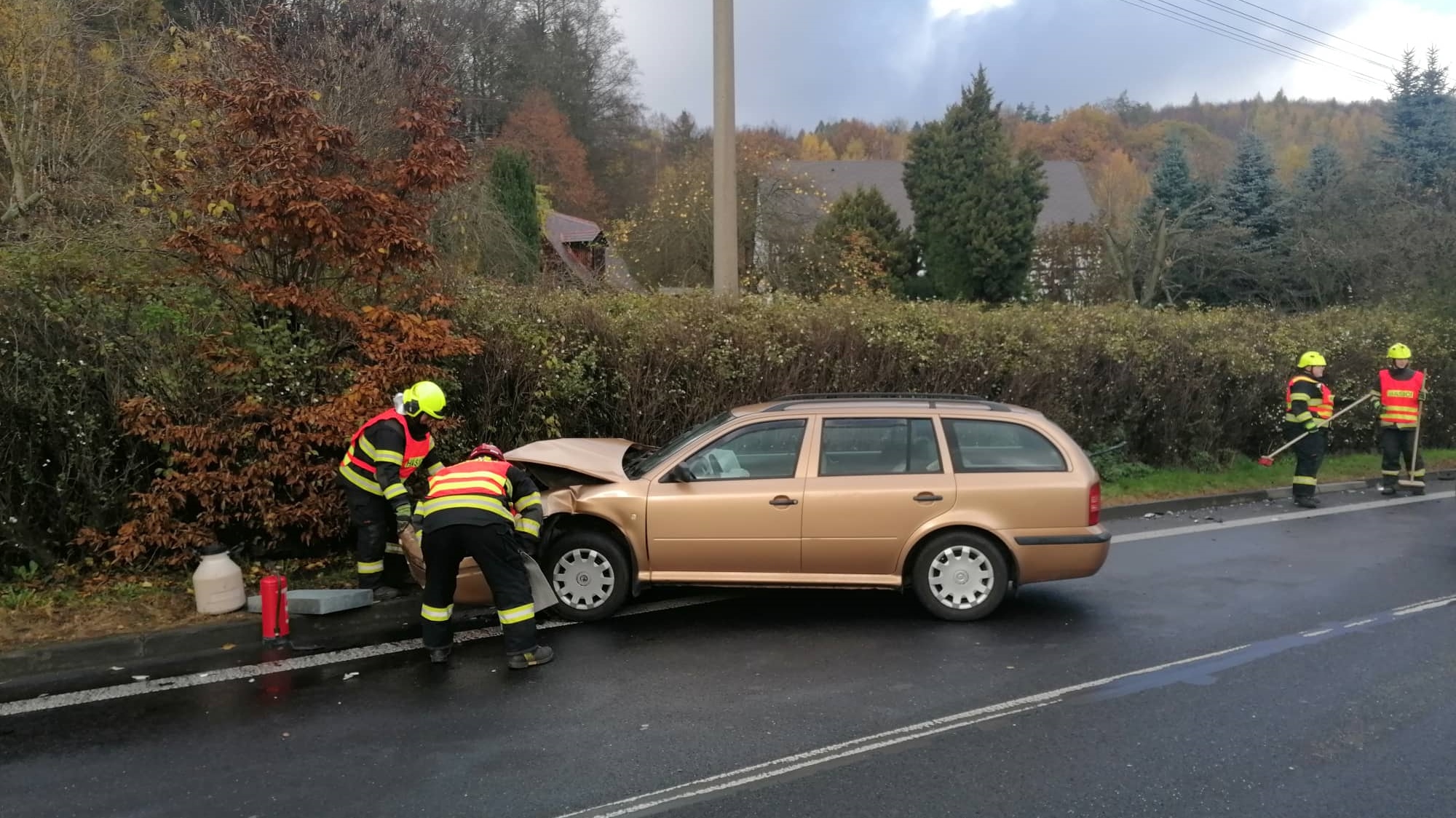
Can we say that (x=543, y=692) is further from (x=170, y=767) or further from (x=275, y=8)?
(x=275, y=8)

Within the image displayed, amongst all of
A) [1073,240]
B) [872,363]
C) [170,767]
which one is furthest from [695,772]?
[1073,240]

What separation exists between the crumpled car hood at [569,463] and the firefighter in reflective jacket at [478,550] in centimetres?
97

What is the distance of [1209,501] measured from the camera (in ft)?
37.5

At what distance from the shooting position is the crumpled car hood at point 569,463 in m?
6.72

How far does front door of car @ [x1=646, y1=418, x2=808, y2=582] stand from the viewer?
6.45 m

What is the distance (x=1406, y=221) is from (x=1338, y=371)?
11.9 meters

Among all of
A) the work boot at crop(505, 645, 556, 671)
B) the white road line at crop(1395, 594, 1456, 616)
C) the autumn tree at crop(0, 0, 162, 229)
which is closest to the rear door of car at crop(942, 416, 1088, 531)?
the white road line at crop(1395, 594, 1456, 616)

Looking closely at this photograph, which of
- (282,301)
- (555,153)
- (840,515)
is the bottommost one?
(840,515)

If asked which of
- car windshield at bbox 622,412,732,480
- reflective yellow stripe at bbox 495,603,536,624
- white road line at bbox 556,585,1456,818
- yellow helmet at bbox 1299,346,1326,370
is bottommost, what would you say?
white road line at bbox 556,585,1456,818

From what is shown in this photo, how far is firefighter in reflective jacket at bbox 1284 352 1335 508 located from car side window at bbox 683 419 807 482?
802 centimetres

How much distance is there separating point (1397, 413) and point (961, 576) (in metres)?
9.06

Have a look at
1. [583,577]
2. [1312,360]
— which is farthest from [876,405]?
[1312,360]

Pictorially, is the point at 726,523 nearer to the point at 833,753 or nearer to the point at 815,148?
the point at 833,753

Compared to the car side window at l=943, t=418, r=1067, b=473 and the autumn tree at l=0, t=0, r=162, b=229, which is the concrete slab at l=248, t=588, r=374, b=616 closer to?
the car side window at l=943, t=418, r=1067, b=473
